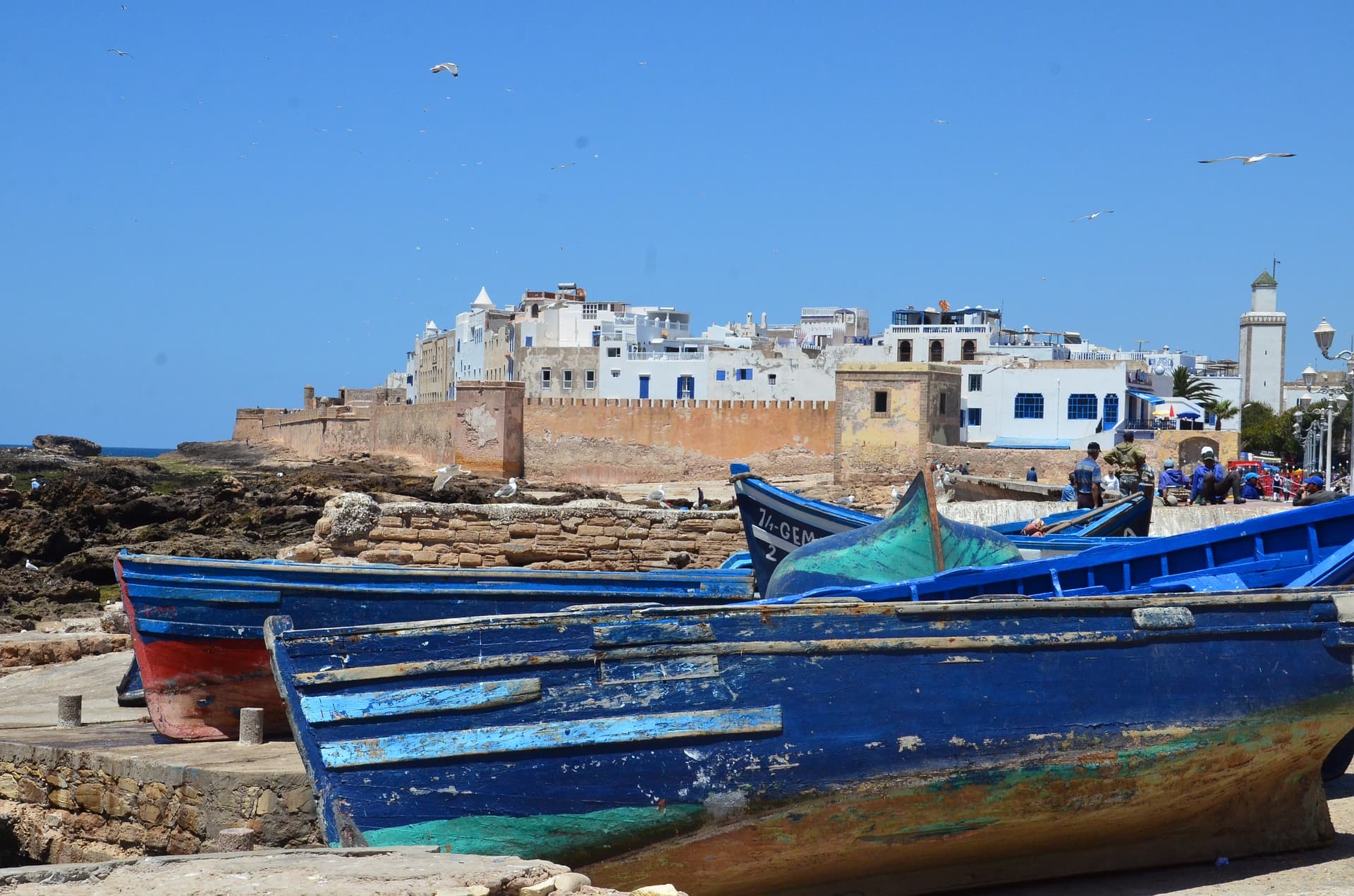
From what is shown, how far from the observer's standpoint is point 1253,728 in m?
5.32

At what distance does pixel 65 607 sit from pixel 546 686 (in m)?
10.3

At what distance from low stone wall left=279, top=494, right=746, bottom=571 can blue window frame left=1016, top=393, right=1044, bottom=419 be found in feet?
104

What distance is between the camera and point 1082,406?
1556 inches

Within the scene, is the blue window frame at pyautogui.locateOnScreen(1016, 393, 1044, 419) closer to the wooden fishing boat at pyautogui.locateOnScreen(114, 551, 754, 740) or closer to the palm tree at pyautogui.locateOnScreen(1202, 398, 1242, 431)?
the palm tree at pyautogui.locateOnScreen(1202, 398, 1242, 431)

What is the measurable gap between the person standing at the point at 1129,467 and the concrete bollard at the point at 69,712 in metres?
7.46

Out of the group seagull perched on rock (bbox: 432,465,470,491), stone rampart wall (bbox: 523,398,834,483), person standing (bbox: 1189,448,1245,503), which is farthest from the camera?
stone rampart wall (bbox: 523,398,834,483)

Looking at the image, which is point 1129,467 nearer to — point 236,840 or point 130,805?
point 130,805

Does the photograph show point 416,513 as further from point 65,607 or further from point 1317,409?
point 1317,409

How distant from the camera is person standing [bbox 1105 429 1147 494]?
12.4m

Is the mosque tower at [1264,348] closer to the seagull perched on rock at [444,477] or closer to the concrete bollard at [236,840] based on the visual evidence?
the seagull perched on rock at [444,477]

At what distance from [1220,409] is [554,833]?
50312 mm

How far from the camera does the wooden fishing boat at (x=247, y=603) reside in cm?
645

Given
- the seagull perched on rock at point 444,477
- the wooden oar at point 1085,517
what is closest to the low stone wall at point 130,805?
the wooden oar at point 1085,517

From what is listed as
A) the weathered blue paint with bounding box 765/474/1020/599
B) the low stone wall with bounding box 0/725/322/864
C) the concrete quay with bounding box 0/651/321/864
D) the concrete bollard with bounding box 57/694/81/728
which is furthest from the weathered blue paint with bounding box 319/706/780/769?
the concrete bollard with bounding box 57/694/81/728
